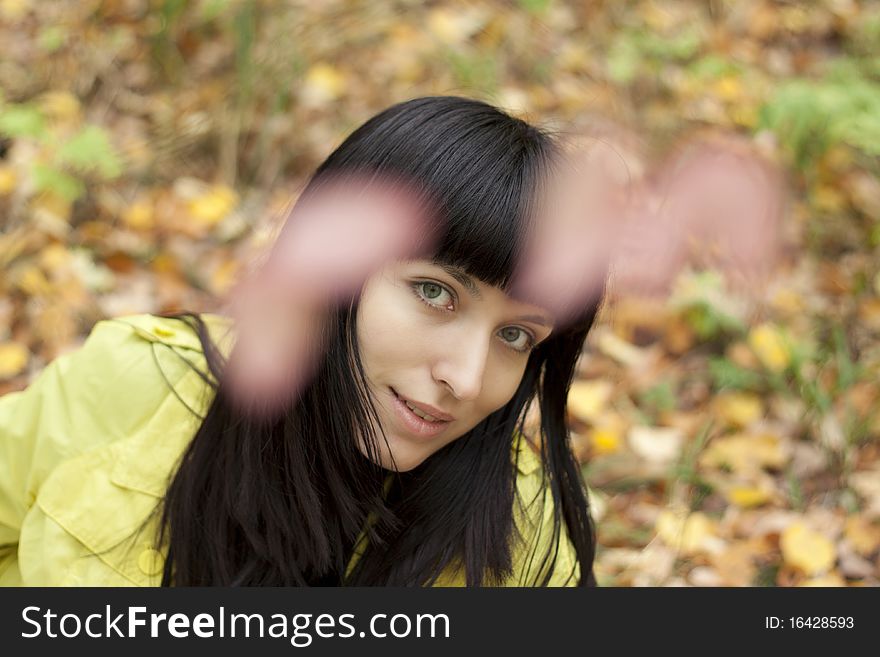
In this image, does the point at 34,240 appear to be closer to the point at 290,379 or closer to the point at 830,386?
the point at 290,379

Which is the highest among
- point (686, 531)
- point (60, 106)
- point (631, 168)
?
point (60, 106)

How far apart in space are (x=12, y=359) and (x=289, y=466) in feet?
4.90

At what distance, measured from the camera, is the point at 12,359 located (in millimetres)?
2748

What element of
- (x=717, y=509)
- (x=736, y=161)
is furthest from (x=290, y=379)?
(x=736, y=161)

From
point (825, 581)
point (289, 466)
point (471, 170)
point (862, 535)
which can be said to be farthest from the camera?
point (862, 535)

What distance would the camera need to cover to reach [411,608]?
174cm

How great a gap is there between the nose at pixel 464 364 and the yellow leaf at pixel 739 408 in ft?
5.85

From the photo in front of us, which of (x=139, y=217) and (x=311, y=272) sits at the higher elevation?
(x=139, y=217)

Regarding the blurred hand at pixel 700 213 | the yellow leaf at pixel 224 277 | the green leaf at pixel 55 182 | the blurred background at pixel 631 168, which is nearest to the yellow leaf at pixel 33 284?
the blurred background at pixel 631 168

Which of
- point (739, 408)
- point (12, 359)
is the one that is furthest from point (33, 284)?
point (739, 408)

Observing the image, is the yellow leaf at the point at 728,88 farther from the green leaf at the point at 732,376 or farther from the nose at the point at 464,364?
the nose at the point at 464,364

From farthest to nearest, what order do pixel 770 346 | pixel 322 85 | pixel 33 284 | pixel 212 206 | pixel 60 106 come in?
pixel 322 85 < pixel 60 106 < pixel 212 206 < pixel 770 346 < pixel 33 284

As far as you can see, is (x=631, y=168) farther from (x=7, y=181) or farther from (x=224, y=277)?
(x=7, y=181)

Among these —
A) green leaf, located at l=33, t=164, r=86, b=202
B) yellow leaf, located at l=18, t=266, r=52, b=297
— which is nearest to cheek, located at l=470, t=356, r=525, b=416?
yellow leaf, located at l=18, t=266, r=52, b=297
